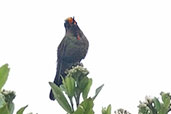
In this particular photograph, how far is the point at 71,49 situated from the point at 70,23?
651mm

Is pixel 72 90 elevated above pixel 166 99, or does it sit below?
above

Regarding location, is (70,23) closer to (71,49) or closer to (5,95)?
(71,49)

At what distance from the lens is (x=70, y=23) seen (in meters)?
7.76

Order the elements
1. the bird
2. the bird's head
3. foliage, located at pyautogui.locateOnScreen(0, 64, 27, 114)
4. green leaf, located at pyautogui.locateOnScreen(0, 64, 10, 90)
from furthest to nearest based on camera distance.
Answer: the bird's head
the bird
green leaf, located at pyautogui.locateOnScreen(0, 64, 10, 90)
foliage, located at pyautogui.locateOnScreen(0, 64, 27, 114)

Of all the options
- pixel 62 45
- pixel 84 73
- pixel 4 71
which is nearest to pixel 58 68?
pixel 62 45

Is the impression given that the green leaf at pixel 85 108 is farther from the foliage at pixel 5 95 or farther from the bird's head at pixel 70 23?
the bird's head at pixel 70 23

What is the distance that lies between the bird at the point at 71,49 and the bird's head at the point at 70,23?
3 cm

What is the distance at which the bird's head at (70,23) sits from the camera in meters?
7.70

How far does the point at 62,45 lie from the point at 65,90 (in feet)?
17.6

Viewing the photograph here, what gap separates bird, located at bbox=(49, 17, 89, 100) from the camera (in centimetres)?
719

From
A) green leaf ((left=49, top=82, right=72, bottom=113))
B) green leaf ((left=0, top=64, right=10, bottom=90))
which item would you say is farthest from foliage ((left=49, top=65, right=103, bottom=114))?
green leaf ((left=0, top=64, right=10, bottom=90))

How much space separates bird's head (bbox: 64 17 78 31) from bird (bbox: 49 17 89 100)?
3cm

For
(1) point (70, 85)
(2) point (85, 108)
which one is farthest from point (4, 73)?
(1) point (70, 85)

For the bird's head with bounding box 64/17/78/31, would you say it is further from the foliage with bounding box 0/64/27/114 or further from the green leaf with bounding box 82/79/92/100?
the foliage with bounding box 0/64/27/114
